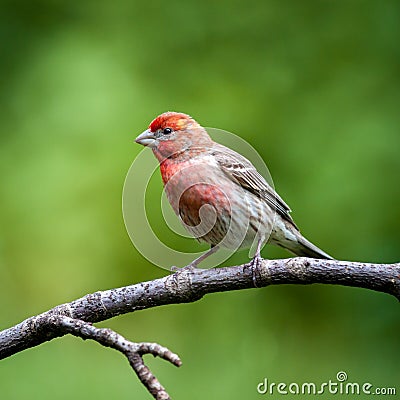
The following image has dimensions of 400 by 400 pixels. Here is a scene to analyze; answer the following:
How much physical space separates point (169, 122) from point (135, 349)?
1865 mm

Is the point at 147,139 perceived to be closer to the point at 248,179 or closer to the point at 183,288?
the point at 248,179

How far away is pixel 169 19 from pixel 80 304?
2729mm

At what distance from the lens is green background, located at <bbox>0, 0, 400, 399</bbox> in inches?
161

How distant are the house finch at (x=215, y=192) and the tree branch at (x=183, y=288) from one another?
0.63 m

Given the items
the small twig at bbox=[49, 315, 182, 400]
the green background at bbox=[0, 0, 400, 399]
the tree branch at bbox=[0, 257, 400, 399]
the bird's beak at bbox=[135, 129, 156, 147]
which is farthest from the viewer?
the green background at bbox=[0, 0, 400, 399]

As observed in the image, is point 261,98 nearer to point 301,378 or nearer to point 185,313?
point 185,313

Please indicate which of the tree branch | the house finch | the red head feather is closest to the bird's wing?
the house finch

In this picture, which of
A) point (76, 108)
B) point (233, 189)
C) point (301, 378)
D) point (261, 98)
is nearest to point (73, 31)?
point (76, 108)

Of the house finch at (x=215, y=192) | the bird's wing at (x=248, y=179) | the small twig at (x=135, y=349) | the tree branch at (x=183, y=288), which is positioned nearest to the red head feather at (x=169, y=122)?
the house finch at (x=215, y=192)

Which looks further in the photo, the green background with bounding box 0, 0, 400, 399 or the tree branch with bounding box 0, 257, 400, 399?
the green background with bounding box 0, 0, 400, 399

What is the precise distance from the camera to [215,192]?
3547 millimetres

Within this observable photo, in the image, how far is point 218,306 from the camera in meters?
4.20

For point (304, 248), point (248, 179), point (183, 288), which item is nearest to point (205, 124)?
point (248, 179)

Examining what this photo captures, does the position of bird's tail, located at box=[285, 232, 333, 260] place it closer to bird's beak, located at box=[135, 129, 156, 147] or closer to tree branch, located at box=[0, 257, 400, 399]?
bird's beak, located at box=[135, 129, 156, 147]
